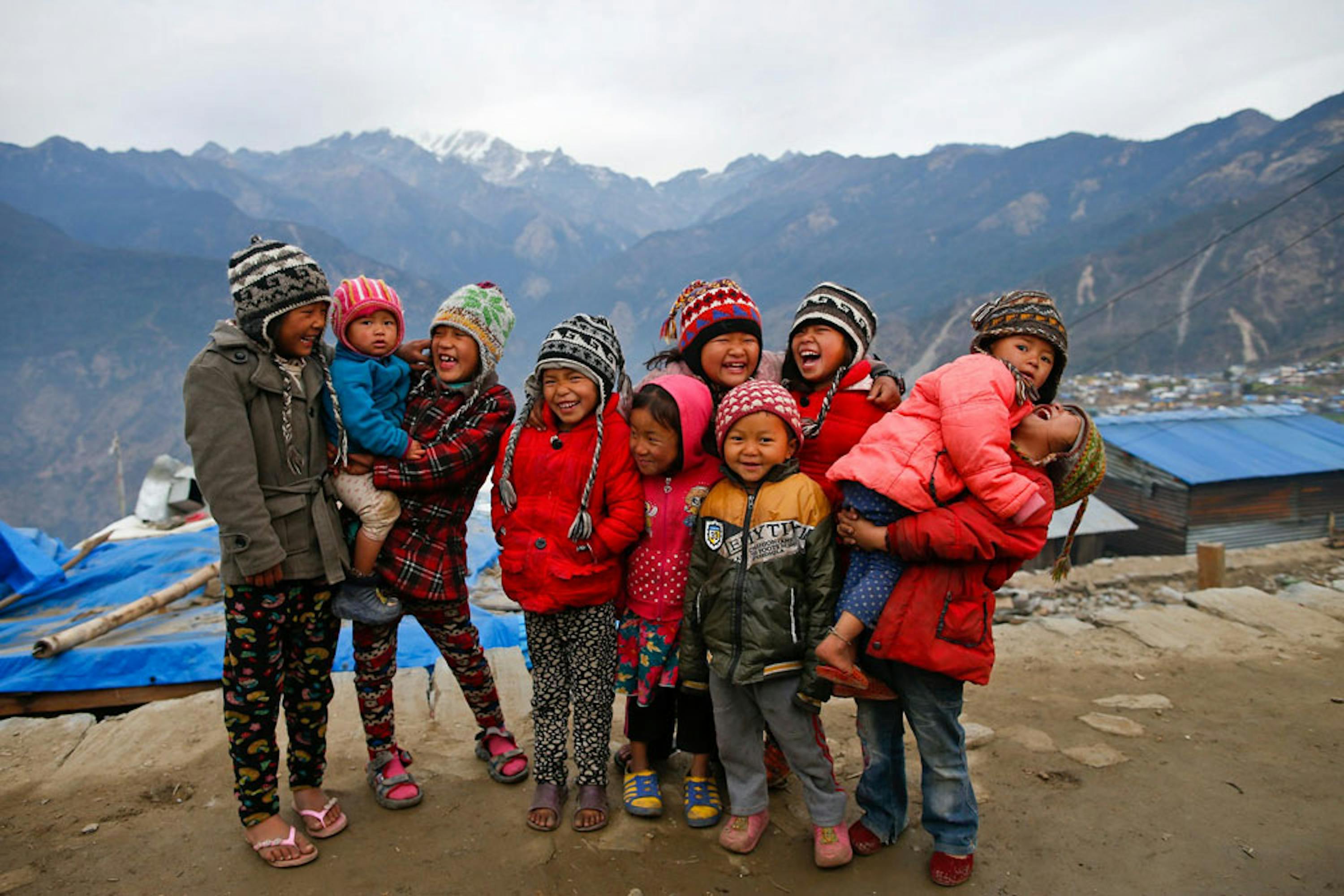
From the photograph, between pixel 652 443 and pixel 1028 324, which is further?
pixel 652 443

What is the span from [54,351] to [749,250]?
60140 millimetres

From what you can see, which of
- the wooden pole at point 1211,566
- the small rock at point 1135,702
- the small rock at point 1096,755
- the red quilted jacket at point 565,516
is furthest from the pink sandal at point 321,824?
the wooden pole at point 1211,566

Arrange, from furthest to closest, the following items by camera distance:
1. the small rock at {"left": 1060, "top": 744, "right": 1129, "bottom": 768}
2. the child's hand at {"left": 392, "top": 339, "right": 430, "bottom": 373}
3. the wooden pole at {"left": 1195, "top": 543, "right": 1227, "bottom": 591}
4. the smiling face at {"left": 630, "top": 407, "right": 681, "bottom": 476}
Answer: the wooden pole at {"left": 1195, "top": 543, "right": 1227, "bottom": 591} < the small rock at {"left": 1060, "top": 744, "right": 1129, "bottom": 768} < the child's hand at {"left": 392, "top": 339, "right": 430, "bottom": 373} < the smiling face at {"left": 630, "top": 407, "right": 681, "bottom": 476}

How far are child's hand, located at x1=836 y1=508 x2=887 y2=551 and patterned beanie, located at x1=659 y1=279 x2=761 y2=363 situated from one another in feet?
2.50

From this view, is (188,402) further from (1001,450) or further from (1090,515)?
(1090,515)

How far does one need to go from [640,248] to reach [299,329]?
80977mm

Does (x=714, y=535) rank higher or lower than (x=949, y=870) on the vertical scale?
higher

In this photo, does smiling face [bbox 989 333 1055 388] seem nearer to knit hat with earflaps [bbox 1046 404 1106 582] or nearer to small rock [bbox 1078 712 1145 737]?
knit hat with earflaps [bbox 1046 404 1106 582]

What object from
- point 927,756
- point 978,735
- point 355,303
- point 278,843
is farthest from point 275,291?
point 978,735

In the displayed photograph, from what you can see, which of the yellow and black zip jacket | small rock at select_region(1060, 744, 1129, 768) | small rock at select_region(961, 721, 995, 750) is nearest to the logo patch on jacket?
the yellow and black zip jacket

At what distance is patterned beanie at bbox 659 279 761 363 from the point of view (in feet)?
8.63

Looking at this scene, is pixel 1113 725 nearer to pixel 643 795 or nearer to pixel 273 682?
pixel 643 795

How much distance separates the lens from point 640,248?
263 ft

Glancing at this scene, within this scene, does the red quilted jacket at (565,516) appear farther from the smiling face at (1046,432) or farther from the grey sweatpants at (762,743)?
the smiling face at (1046,432)
